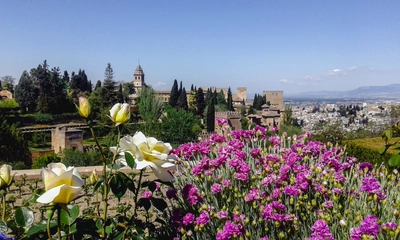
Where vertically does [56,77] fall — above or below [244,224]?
above

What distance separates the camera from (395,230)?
1271mm

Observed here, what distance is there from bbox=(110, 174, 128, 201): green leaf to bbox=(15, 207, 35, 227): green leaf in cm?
29

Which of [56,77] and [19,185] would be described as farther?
[56,77]

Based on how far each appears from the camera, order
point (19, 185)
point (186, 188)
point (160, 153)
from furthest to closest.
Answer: point (19, 185) → point (186, 188) → point (160, 153)

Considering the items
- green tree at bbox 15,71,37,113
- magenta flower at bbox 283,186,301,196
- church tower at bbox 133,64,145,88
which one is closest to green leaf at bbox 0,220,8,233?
magenta flower at bbox 283,186,301,196

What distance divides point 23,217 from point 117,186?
13.0 inches

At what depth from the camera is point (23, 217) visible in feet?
3.78

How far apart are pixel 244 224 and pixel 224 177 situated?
536 millimetres

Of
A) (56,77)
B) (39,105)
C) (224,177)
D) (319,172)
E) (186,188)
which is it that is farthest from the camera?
(56,77)

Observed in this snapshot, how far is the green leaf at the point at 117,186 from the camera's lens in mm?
1312

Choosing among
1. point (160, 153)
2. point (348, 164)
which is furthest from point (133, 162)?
point (348, 164)

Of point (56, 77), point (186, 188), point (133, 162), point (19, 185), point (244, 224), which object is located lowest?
point (19, 185)

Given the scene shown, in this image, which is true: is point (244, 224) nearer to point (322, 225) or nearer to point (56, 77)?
point (322, 225)

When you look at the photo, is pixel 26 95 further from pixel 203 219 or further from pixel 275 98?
pixel 275 98
